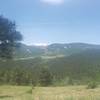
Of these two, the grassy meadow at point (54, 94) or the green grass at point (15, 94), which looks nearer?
the grassy meadow at point (54, 94)

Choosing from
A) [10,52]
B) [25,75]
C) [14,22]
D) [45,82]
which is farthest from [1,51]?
[25,75]

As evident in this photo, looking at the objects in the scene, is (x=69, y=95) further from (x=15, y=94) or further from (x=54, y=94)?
(x=15, y=94)

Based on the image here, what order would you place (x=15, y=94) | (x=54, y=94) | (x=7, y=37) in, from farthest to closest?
(x=7, y=37), (x=15, y=94), (x=54, y=94)

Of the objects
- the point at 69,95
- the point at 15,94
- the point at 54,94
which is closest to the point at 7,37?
the point at 15,94

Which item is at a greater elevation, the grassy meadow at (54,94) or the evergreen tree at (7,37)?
the evergreen tree at (7,37)

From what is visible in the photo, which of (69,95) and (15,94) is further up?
(69,95)

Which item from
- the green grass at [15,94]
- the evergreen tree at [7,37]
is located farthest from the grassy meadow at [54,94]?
the evergreen tree at [7,37]

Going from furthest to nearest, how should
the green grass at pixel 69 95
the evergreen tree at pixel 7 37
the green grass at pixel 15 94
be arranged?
1. the evergreen tree at pixel 7 37
2. the green grass at pixel 15 94
3. the green grass at pixel 69 95

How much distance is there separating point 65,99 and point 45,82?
87.5m

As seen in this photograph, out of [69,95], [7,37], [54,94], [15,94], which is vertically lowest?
[15,94]

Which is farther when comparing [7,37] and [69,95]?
[7,37]

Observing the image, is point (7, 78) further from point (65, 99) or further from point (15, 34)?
point (65, 99)

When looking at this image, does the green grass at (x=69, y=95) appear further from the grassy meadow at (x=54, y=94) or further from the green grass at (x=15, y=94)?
the green grass at (x=15, y=94)

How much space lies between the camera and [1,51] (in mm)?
36531
